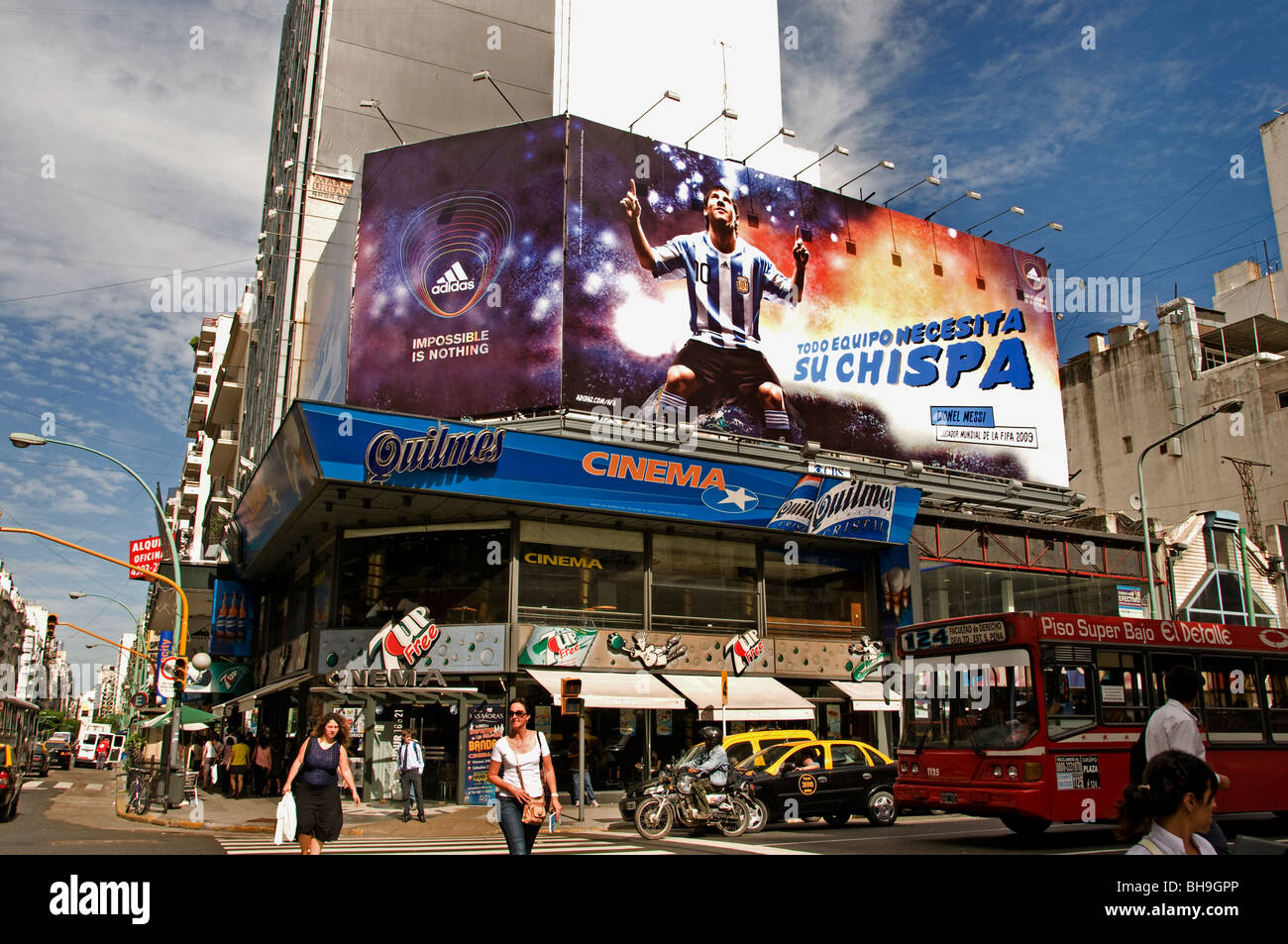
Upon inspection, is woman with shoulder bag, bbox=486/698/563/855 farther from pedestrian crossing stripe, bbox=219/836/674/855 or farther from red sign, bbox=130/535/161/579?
red sign, bbox=130/535/161/579

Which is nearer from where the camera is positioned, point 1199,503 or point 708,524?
point 708,524

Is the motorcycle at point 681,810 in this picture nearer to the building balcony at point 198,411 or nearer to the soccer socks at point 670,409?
the soccer socks at point 670,409

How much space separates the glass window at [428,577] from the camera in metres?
25.5

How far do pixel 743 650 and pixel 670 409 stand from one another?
7251mm

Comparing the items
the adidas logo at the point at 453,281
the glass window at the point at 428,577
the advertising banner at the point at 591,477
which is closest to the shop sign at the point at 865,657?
the advertising banner at the point at 591,477

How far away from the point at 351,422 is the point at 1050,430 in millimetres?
26763

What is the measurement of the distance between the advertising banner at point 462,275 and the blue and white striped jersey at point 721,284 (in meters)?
4.11

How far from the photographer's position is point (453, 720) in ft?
82.4

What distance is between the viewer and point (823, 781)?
59.0 feet

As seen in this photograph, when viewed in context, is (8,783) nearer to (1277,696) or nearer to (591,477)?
(591,477)

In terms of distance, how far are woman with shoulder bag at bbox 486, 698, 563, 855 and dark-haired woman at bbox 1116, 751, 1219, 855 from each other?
487cm

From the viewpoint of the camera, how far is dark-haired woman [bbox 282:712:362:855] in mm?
9609
